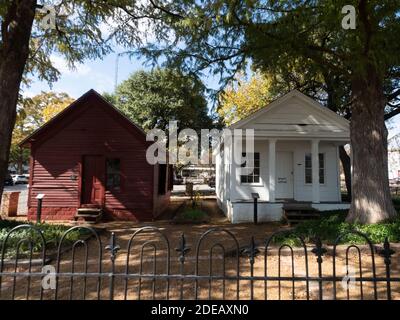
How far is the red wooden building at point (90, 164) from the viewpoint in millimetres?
13289

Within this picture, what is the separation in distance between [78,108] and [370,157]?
1191 cm

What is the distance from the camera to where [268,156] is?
1380 centimetres

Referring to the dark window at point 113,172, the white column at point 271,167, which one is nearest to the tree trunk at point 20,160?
the dark window at point 113,172

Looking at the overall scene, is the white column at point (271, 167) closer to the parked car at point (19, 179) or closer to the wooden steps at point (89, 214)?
the wooden steps at point (89, 214)

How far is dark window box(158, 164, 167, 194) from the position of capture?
16.4 m

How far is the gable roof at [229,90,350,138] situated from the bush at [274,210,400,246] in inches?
218

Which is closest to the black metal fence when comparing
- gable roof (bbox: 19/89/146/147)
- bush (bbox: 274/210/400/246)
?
bush (bbox: 274/210/400/246)

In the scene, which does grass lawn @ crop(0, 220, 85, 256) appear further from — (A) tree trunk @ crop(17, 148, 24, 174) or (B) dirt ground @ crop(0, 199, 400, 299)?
(A) tree trunk @ crop(17, 148, 24, 174)

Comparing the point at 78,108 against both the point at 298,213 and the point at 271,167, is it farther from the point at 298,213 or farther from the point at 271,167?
the point at 298,213

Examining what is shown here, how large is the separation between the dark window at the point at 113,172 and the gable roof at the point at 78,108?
1756 millimetres

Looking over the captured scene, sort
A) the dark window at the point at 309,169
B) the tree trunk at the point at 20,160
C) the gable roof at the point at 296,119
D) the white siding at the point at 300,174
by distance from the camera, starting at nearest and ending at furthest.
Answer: the gable roof at the point at 296,119 → the white siding at the point at 300,174 → the dark window at the point at 309,169 → the tree trunk at the point at 20,160

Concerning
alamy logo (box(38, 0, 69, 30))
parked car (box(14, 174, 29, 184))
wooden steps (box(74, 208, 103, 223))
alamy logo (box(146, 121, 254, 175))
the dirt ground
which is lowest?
the dirt ground

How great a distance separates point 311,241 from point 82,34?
35.4ft
